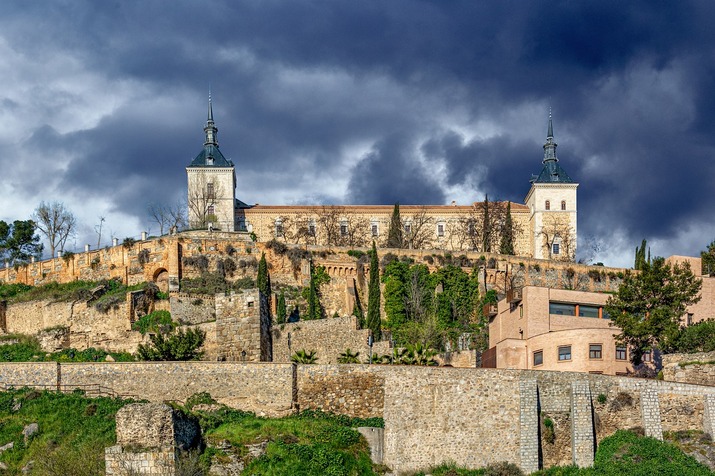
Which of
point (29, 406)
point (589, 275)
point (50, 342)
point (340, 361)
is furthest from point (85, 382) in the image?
point (589, 275)

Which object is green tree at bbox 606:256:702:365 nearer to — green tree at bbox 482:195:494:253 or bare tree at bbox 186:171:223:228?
green tree at bbox 482:195:494:253

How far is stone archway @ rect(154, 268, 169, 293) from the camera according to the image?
261 ft

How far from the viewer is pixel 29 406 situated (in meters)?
48.1

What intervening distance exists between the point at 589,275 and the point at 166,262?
110 feet

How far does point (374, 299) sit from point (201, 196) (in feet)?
110

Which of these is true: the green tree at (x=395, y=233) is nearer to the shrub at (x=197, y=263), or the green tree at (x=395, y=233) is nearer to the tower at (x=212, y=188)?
the tower at (x=212, y=188)

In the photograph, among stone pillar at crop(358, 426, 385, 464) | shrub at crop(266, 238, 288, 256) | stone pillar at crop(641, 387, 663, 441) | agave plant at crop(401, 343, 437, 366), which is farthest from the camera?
shrub at crop(266, 238, 288, 256)

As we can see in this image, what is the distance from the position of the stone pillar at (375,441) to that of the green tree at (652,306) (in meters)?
13.4

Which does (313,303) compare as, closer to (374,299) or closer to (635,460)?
(374,299)

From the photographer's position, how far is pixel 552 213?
109 metres

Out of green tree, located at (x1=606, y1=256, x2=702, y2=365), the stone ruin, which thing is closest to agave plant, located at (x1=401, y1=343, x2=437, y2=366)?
green tree, located at (x1=606, y1=256, x2=702, y2=365)

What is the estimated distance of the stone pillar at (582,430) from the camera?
152 feet

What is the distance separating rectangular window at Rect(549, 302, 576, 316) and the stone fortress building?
138 ft

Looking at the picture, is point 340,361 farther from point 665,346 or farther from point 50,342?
point 50,342
